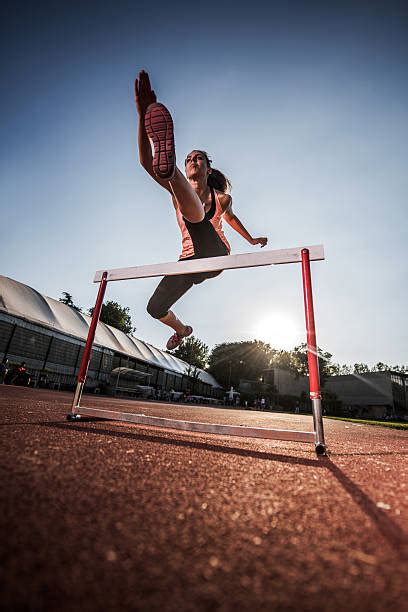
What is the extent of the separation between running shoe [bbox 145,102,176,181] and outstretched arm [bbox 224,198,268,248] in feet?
4.30

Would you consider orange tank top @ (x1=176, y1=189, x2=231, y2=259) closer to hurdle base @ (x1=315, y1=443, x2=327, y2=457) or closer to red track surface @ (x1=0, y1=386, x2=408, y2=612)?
hurdle base @ (x1=315, y1=443, x2=327, y2=457)

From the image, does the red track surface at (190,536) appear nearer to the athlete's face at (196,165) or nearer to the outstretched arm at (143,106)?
the outstretched arm at (143,106)

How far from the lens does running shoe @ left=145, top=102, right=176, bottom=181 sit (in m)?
2.16

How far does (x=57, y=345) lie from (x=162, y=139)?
20.7 m

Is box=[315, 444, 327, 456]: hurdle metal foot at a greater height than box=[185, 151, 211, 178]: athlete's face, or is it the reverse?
box=[185, 151, 211, 178]: athlete's face

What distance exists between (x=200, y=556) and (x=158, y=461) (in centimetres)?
73

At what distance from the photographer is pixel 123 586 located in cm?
45

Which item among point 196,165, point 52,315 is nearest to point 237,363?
point 52,315

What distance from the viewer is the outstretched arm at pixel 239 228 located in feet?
11.5

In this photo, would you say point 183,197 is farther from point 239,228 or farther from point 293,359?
point 293,359

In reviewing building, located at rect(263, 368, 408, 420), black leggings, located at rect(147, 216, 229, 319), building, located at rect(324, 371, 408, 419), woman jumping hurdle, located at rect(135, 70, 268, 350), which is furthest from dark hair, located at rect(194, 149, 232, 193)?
building, located at rect(324, 371, 408, 419)

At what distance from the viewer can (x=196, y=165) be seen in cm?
289

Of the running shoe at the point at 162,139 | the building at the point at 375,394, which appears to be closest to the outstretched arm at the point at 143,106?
Answer: the running shoe at the point at 162,139

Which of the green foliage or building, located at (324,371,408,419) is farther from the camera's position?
the green foliage
